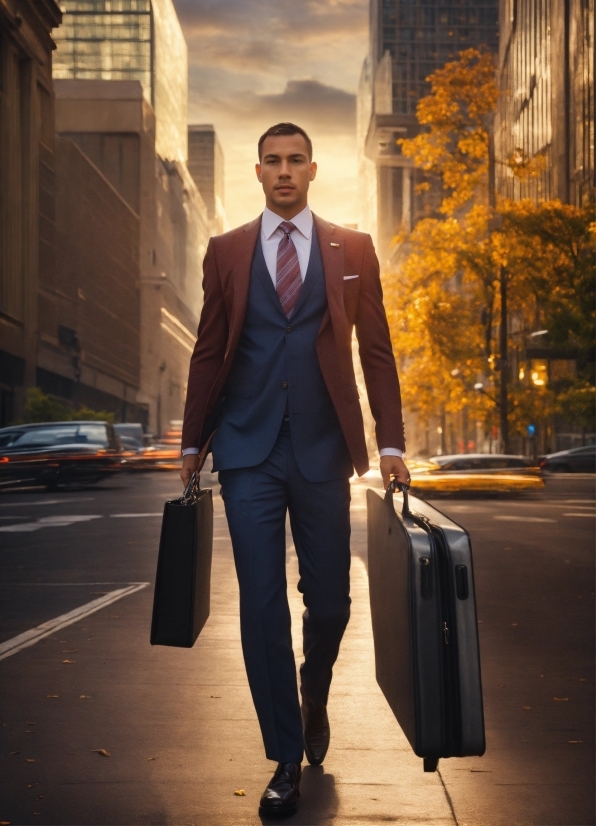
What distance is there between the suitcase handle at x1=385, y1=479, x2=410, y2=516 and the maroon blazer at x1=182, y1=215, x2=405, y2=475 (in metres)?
0.20

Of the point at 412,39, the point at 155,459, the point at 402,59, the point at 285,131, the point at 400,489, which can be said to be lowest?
the point at 155,459

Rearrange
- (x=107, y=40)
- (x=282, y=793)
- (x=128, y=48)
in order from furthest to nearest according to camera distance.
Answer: (x=107, y=40) < (x=128, y=48) < (x=282, y=793)

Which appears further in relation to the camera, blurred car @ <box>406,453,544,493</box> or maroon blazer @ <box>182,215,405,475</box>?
blurred car @ <box>406,453,544,493</box>

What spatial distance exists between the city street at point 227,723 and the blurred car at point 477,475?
18.4 meters

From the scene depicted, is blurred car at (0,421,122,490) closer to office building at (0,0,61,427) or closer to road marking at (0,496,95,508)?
road marking at (0,496,95,508)

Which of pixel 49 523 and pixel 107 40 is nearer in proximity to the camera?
pixel 49 523

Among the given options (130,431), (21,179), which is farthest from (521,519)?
(21,179)

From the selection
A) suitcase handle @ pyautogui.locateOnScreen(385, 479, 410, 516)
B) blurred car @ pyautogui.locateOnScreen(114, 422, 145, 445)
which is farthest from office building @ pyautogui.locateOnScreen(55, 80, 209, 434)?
suitcase handle @ pyautogui.locateOnScreen(385, 479, 410, 516)

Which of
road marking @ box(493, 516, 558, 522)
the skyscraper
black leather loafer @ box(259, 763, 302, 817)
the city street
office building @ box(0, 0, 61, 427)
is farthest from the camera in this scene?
the skyscraper

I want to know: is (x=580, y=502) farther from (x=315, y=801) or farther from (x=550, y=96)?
(x=550, y=96)

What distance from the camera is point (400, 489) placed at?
4.32 m

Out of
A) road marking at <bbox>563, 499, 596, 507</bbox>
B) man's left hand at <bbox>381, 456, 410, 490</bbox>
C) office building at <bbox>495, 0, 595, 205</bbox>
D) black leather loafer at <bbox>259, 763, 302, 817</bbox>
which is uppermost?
office building at <bbox>495, 0, 595, 205</bbox>

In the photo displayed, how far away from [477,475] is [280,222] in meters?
26.2

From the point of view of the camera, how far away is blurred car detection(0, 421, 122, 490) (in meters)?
31.1
